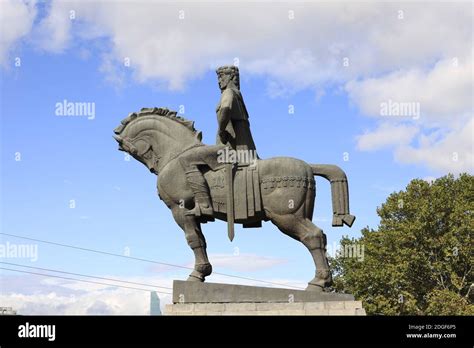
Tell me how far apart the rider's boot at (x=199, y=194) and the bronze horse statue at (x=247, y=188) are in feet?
0.38

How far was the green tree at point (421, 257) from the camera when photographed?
34094mm

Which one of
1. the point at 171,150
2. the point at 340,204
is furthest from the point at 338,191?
the point at 171,150

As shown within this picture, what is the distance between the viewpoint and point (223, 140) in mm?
13945

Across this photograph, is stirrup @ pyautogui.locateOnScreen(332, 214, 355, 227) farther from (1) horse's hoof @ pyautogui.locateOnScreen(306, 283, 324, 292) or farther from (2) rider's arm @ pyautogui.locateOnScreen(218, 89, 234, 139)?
(2) rider's arm @ pyautogui.locateOnScreen(218, 89, 234, 139)

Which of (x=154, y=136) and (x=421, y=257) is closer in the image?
(x=154, y=136)

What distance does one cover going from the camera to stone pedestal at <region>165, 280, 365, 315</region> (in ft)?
41.1

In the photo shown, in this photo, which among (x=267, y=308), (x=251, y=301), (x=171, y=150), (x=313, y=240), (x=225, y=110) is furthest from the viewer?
(x=171, y=150)

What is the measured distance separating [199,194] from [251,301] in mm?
2392

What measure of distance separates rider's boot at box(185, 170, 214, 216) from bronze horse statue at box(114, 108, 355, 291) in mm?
117
